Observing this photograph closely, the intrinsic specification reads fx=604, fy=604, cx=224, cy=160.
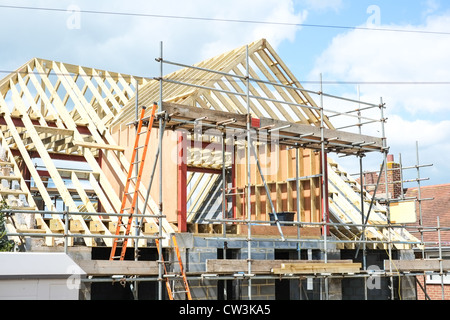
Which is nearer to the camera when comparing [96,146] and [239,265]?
[239,265]

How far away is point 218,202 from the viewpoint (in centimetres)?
1958

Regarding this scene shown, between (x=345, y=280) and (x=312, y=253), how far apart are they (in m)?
1.42

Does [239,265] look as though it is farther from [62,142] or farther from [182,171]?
[62,142]

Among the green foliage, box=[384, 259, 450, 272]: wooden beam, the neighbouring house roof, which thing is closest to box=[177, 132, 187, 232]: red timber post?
the green foliage

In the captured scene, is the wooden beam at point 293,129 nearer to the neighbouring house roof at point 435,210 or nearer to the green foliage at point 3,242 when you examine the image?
the green foliage at point 3,242

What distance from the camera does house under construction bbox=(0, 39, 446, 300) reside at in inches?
459

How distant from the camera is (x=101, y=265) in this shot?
1014 centimetres

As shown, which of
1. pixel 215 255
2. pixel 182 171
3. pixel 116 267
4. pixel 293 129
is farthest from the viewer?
pixel 293 129

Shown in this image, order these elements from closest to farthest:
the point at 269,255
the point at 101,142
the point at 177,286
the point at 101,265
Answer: the point at 101,265 → the point at 177,286 → the point at 269,255 → the point at 101,142

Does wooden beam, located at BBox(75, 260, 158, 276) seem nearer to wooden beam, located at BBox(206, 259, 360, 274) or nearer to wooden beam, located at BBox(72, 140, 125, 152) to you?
wooden beam, located at BBox(206, 259, 360, 274)

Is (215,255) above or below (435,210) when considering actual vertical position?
below

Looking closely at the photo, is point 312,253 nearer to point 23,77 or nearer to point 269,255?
point 269,255

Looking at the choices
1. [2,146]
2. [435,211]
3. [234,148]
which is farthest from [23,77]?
[435,211]

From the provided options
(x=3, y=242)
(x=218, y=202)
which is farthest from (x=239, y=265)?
(x=218, y=202)
